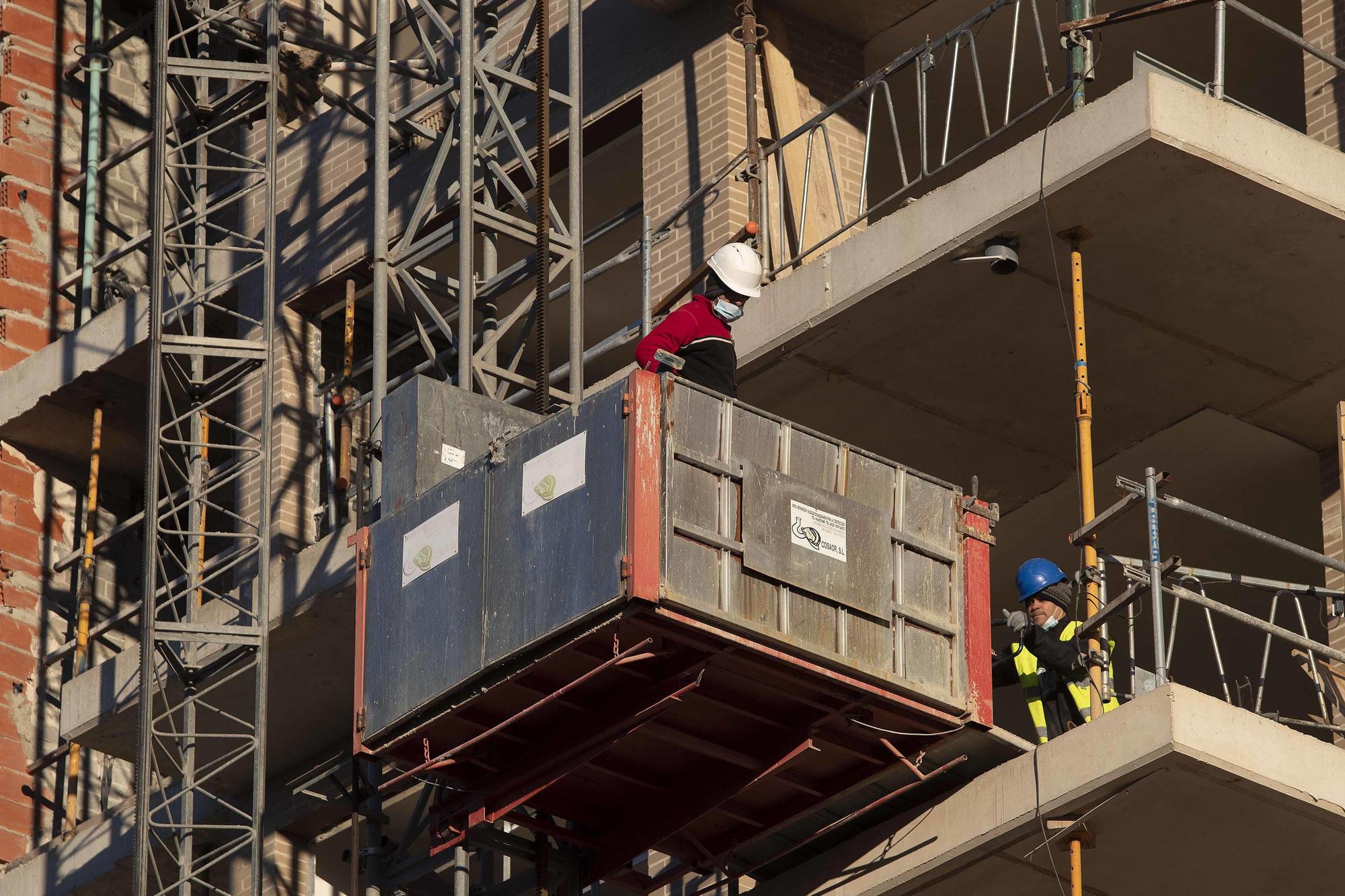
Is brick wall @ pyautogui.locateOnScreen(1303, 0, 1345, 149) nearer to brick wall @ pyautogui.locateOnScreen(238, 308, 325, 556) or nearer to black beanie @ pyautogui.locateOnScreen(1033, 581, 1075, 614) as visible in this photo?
black beanie @ pyautogui.locateOnScreen(1033, 581, 1075, 614)

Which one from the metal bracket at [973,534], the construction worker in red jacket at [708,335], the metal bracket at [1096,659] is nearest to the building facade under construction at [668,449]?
the metal bracket at [1096,659]

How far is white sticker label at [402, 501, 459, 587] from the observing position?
1648 centimetres

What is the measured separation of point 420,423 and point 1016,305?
393 centimetres

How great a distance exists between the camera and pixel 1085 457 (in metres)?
16.5

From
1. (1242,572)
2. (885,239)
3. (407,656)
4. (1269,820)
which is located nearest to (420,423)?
(407,656)

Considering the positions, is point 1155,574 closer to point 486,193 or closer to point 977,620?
point 977,620

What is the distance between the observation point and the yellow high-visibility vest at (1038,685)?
16.2 m

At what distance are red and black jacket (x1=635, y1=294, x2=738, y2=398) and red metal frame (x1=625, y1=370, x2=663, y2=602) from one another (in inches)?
42.3

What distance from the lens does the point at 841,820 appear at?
17.0 m

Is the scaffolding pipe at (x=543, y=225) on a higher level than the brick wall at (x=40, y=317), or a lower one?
lower

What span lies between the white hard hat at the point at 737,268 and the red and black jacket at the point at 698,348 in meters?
0.42

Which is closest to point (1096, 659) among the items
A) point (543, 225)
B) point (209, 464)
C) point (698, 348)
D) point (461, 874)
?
point (698, 348)

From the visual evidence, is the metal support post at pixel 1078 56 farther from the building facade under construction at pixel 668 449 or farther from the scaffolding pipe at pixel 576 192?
the scaffolding pipe at pixel 576 192

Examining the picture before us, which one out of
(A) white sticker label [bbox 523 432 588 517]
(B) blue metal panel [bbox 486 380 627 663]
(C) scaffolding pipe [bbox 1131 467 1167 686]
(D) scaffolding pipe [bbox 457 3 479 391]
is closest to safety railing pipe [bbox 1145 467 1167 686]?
(C) scaffolding pipe [bbox 1131 467 1167 686]
